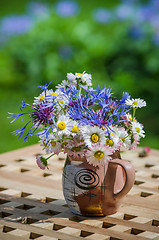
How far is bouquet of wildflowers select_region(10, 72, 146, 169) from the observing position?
1.06 metres

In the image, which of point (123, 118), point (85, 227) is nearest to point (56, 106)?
point (123, 118)

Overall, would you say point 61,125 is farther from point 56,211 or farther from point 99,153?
point 56,211

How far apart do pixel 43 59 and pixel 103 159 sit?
2871 mm

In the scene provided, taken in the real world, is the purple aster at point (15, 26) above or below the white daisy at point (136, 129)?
above

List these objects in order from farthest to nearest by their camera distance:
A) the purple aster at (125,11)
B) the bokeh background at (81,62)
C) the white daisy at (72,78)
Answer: the purple aster at (125,11), the bokeh background at (81,62), the white daisy at (72,78)

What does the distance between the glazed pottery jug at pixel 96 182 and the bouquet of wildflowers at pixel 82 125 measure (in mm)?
33

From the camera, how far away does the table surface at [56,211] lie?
1.08 metres

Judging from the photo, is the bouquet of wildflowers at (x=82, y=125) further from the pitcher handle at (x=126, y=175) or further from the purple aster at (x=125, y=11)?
the purple aster at (x=125, y=11)

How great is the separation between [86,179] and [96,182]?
3 centimetres

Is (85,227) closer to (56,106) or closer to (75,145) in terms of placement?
(75,145)

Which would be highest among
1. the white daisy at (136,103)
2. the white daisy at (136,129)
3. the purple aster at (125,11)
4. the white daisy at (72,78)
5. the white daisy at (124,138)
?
the purple aster at (125,11)

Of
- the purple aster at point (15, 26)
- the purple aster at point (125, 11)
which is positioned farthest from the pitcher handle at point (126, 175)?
the purple aster at point (15, 26)

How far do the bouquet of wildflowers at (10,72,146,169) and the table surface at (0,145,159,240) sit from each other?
16cm

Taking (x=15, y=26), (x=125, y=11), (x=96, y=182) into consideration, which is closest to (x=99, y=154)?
(x=96, y=182)
